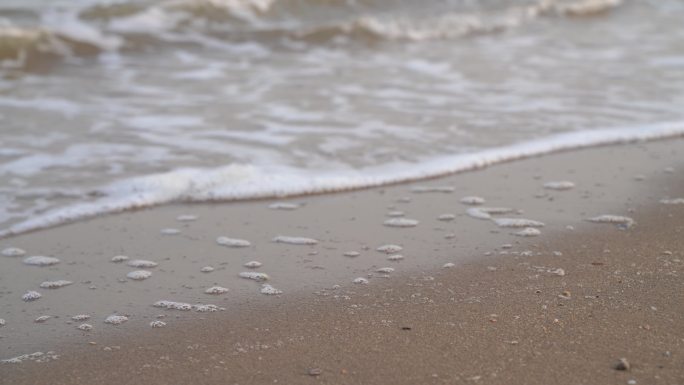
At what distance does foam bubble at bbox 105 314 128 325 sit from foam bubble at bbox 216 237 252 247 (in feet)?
2.72

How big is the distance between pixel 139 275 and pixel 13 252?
711 millimetres

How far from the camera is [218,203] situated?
449 cm

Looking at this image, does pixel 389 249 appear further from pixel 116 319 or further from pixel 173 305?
pixel 116 319

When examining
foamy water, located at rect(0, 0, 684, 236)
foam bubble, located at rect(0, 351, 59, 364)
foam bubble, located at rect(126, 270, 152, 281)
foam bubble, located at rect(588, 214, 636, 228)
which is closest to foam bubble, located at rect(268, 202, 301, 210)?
foamy water, located at rect(0, 0, 684, 236)

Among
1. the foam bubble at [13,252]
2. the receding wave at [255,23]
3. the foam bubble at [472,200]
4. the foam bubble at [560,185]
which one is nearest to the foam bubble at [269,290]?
the foam bubble at [13,252]

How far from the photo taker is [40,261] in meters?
3.70

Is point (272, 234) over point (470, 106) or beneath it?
beneath

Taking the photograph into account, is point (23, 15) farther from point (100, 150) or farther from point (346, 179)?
point (346, 179)

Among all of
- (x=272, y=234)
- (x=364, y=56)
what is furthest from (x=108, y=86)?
(x=272, y=234)

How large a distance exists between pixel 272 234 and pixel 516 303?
1.35 metres

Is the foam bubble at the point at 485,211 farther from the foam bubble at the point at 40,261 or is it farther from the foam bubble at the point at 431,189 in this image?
the foam bubble at the point at 40,261

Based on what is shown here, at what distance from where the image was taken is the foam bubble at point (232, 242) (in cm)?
385

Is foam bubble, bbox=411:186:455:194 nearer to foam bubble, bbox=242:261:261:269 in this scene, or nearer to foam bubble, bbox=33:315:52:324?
foam bubble, bbox=242:261:261:269

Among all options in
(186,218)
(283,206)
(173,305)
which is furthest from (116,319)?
(283,206)
